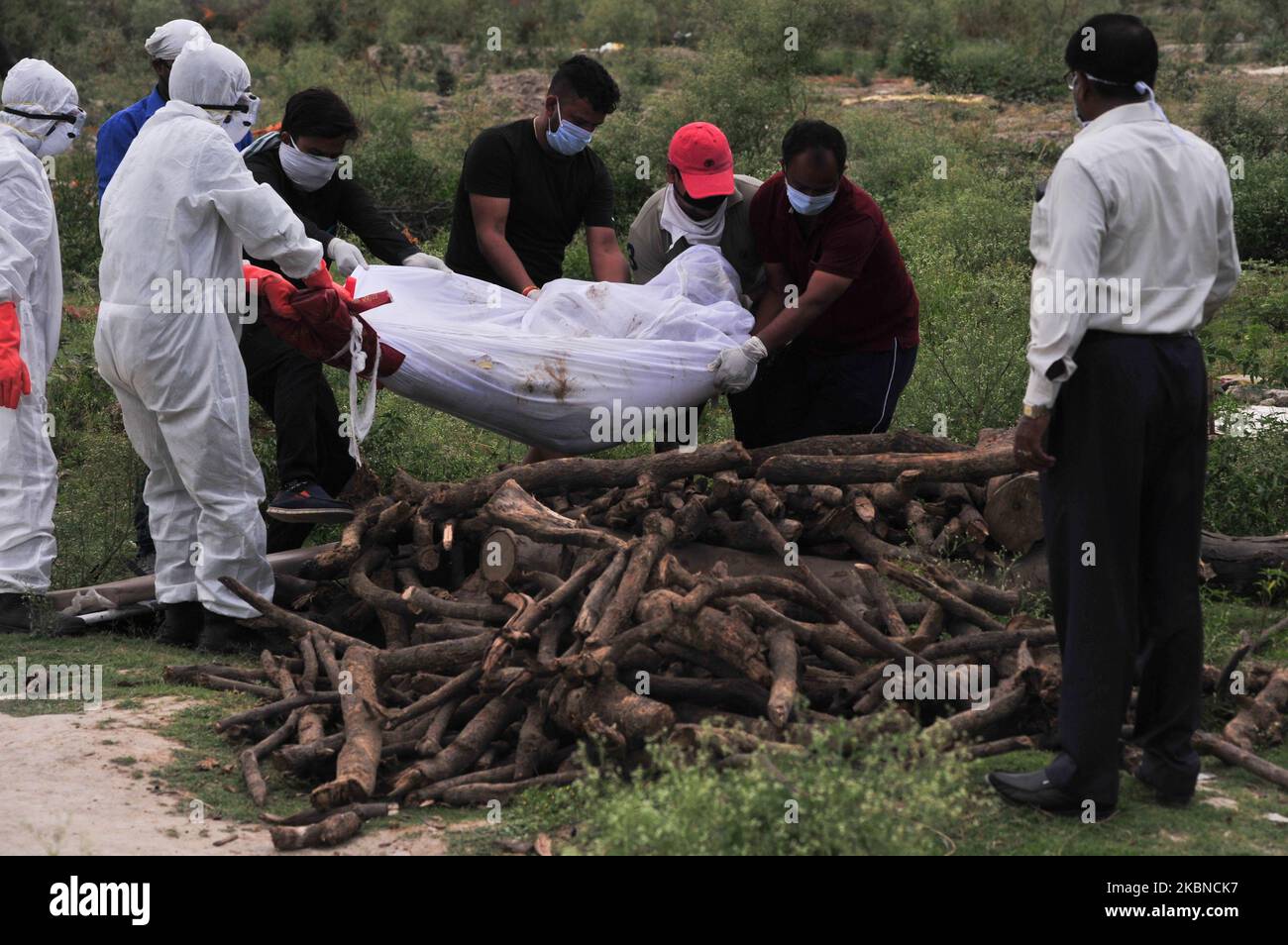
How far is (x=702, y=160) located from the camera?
5219 millimetres

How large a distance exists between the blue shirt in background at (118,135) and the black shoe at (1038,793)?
3.99 m

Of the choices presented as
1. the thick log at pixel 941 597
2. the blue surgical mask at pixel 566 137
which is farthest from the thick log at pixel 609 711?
the blue surgical mask at pixel 566 137

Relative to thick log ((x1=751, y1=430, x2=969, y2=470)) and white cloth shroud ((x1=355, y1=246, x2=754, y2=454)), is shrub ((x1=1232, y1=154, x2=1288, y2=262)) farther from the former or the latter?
white cloth shroud ((x1=355, y1=246, x2=754, y2=454))

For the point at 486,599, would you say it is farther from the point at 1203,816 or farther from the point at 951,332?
the point at 951,332

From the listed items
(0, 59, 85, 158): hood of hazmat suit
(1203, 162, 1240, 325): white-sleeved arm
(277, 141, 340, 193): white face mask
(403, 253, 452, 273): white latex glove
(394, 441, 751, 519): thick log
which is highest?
(0, 59, 85, 158): hood of hazmat suit

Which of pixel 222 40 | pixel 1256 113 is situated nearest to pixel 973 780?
pixel 1256 113

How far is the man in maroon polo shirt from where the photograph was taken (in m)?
5.14

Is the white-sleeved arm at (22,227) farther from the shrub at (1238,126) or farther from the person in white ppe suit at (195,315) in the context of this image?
the shrub at (1238,126)

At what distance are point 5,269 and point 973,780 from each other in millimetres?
3828

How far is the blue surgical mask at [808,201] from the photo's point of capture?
514cm

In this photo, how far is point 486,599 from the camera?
4.87 m

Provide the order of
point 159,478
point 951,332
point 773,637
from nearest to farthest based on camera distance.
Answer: point 773,637
point 159,478
point 951,332

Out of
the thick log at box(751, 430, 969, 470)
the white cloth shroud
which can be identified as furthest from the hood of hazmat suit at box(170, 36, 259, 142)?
the thick log at box(751, 430, 969, 470)

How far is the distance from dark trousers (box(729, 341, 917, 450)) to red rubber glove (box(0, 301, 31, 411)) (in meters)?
2.63
